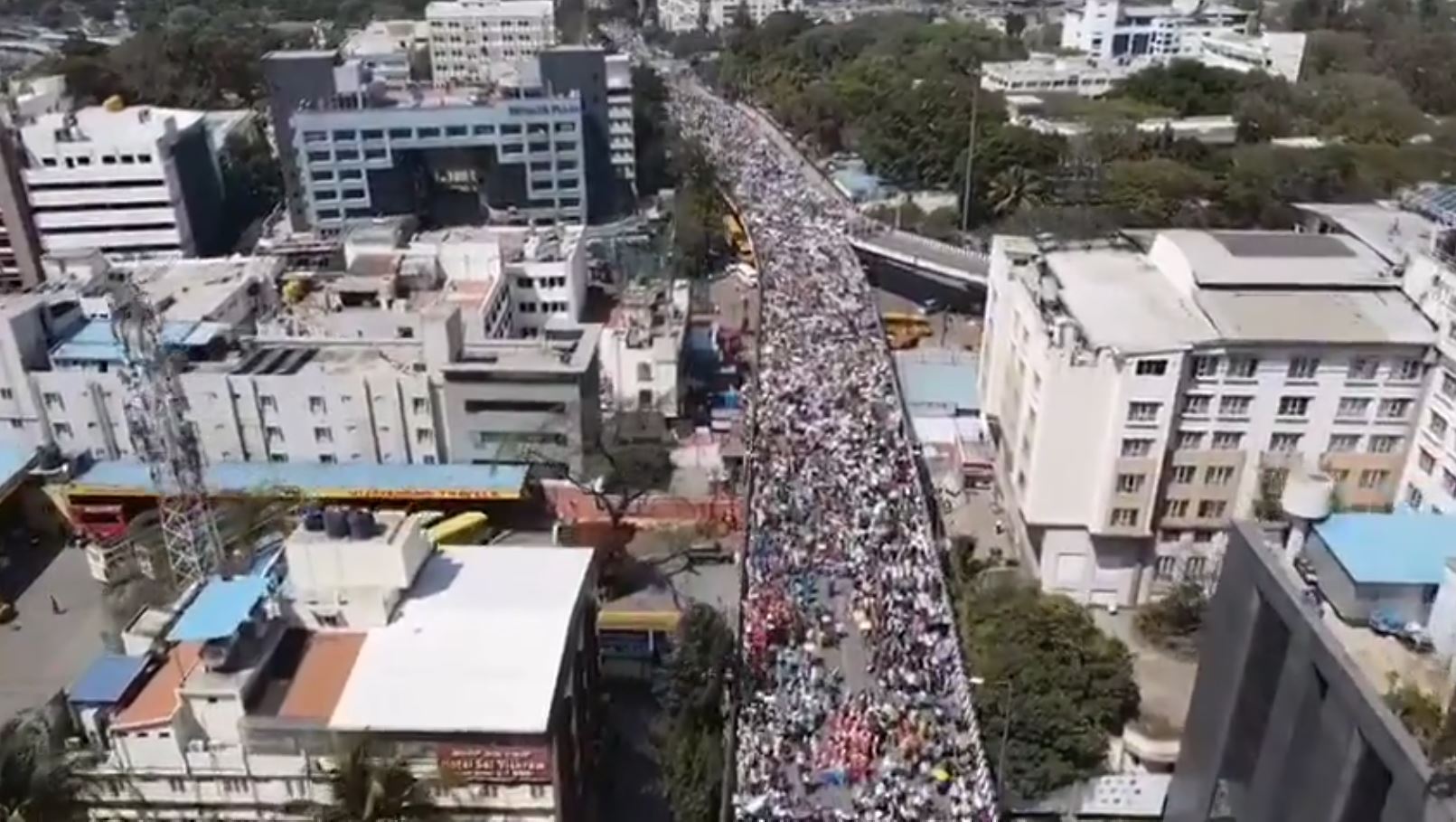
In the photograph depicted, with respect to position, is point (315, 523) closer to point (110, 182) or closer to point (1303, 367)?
point (1303, 367)

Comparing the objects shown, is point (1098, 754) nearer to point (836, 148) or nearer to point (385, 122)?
point (385, 122)

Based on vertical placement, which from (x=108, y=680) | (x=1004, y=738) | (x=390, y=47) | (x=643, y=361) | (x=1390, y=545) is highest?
(x=390, y=47)

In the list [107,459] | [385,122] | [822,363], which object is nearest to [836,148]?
[385,122]

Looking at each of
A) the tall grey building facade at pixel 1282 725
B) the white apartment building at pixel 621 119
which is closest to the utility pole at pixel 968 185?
the white apartment building at pixel 621 119

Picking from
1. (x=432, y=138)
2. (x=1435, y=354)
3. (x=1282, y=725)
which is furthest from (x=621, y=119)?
(x=1282, y=725)

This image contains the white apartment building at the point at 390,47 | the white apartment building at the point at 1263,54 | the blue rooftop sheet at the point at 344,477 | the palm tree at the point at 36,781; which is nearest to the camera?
the palm tree at the point at 36,781

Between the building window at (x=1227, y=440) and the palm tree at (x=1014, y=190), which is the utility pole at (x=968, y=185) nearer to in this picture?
the palm tree at (x=1014, y=190)

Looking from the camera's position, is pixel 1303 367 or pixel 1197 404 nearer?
pixel 1303 367
